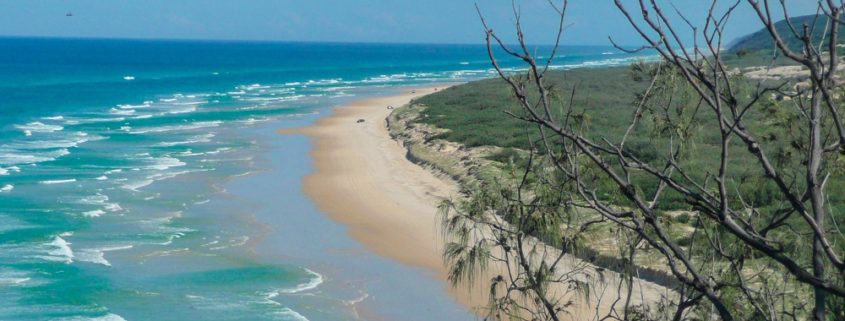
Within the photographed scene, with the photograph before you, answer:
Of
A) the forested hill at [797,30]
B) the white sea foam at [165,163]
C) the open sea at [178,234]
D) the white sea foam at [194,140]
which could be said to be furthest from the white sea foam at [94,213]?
the forested hill at [797,30]

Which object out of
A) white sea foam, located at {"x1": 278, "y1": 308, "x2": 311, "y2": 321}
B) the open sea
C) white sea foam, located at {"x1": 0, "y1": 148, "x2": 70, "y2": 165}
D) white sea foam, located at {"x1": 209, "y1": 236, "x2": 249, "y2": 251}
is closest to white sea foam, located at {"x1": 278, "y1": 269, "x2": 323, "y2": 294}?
the open sea

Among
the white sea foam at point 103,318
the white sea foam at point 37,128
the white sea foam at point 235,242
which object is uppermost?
the white sea foam at point 37,128

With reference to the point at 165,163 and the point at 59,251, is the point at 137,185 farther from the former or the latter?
the point at 59,251

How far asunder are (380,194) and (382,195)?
0.55 feet

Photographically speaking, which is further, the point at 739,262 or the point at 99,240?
the point at 99,240

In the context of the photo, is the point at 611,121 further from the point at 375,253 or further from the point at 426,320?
the point at 426,320

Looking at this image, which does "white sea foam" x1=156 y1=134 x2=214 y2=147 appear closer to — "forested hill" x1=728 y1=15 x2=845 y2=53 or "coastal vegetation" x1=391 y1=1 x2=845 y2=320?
"forested hill" x1=728 y1=15 x2=845 y2=53

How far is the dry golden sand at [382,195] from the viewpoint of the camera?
1909cm

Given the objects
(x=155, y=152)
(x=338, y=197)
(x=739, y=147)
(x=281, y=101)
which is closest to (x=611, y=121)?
(x=739, y=147)

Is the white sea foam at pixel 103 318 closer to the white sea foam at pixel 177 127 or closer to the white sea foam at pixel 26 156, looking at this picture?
the white sea foam at pixel 26 156

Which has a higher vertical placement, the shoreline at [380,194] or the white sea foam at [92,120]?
the white sea foam at [92,120]

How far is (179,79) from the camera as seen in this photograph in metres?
87.1

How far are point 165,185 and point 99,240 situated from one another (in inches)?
267

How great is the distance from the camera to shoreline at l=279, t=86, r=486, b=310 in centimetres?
1930
